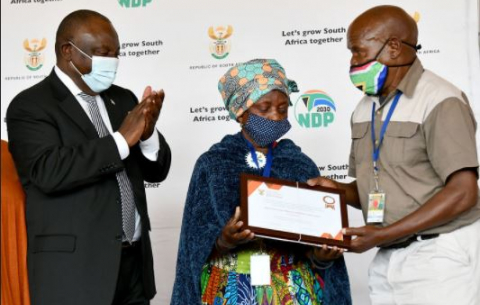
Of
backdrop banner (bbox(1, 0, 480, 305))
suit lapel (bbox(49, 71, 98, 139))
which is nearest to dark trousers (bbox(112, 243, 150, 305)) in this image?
suit lapel (bbox(49, 71, 98, 139))

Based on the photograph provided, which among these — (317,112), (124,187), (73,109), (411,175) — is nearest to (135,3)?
(317,112)

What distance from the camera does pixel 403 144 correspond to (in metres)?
2.62

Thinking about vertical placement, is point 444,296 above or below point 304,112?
below

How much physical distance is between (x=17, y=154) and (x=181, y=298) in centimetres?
85

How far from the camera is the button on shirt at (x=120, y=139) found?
272 centimetres

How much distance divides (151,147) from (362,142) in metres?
0.86

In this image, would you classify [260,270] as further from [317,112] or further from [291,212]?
[317,112]

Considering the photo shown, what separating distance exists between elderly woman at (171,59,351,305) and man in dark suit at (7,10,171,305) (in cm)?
23

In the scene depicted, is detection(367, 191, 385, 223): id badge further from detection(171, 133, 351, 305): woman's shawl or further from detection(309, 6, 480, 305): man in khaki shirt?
detection(171, 133, 351, 305): woman's shawl

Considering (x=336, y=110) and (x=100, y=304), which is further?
(x=336, y=110)

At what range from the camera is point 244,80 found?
282 centimetres

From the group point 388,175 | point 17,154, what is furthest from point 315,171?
point 17,154

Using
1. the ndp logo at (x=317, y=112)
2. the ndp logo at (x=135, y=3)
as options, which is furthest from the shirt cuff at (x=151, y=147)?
the ndp logo at (x=135, y=3)

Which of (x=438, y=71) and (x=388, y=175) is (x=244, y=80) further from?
A: (x=438, y=71)
